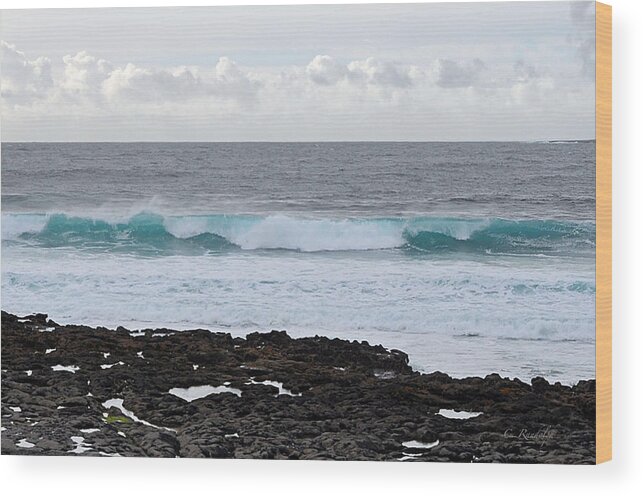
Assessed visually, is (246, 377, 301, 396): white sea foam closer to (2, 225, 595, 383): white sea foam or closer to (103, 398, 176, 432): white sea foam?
(2, 225, 595, 383): white sea foam

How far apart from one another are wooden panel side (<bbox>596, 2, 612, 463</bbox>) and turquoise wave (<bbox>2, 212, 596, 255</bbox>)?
116 mm

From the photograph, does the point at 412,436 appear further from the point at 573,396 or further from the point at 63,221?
the point at 63,221

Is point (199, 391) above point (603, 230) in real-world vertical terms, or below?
below

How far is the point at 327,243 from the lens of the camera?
8930 mm

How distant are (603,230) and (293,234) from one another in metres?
1.89

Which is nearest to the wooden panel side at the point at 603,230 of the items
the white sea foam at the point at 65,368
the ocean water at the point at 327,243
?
the ocean water at the point at 327,243

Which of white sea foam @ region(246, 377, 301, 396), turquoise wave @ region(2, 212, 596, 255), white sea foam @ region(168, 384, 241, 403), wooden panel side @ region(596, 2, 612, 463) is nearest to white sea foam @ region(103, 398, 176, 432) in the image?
white sea foam @ region(168, 384, 241, 403)

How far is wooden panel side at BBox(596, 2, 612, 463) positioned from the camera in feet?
28.3

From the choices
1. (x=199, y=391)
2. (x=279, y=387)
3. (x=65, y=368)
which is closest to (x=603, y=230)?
(x=279, y=387)

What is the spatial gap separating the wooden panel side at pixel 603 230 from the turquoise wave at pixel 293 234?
0.12 m

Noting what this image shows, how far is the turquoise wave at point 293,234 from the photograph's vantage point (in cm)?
876

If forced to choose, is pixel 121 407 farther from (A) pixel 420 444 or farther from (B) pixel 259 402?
(A) pixel 420 444

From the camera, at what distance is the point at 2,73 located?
29.9 feet

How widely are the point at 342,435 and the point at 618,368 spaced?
5.66ft
